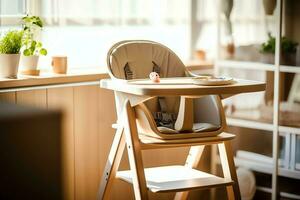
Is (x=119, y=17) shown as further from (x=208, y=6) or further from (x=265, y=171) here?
(x=265, y=171)

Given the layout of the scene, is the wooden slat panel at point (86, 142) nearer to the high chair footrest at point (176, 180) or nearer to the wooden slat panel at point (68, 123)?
the wooden slat panel at point (68, 123)

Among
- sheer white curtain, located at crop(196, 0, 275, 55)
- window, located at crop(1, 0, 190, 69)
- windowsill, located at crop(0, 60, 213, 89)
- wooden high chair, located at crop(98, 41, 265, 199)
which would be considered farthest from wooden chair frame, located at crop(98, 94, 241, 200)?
sheer white curtain, located at crop(196, 0, 275, 55)

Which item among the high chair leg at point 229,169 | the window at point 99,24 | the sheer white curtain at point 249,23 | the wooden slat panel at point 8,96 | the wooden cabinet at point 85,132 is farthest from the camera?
the sheer white curtain at point 249,23

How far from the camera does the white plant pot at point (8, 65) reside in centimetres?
262

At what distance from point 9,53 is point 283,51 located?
154 centimetres

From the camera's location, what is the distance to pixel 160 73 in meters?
2.86

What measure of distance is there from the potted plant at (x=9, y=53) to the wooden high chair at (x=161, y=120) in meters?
0.44

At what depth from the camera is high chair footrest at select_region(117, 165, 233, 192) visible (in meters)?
2.49

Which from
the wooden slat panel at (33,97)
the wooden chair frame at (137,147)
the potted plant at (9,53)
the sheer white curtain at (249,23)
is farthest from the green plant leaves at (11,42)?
the sheer white curtain at (249,23)

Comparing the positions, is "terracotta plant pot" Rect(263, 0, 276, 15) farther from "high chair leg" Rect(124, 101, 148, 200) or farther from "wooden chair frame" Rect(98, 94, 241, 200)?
"high chair leg" Rect(124, 101, 148, 200)

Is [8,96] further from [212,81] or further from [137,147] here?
[212,81]

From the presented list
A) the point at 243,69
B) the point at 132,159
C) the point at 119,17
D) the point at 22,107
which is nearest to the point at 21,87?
the point at 132,159

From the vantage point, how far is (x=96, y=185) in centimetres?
304

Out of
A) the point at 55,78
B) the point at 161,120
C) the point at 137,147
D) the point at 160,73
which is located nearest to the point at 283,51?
the point at 160,73
